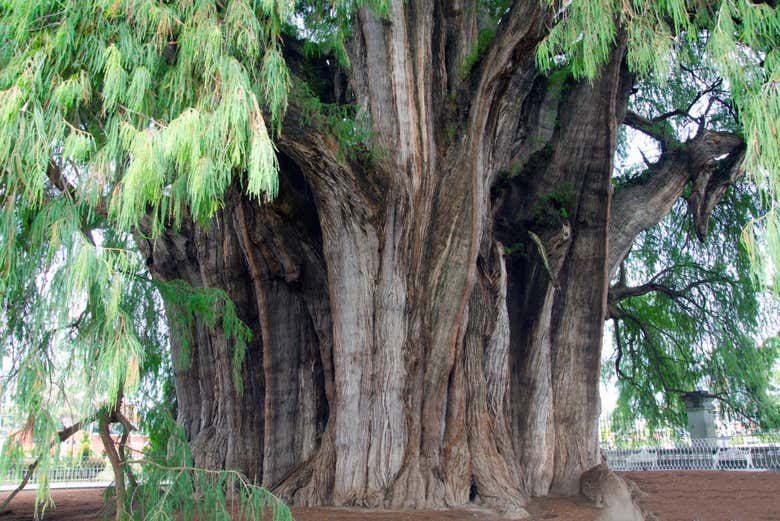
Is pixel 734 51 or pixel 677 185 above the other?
pixel 677 185

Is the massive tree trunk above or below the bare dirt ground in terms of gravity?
above

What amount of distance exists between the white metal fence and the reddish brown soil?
6.62 feet

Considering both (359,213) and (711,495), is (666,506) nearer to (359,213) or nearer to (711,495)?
(711,495)

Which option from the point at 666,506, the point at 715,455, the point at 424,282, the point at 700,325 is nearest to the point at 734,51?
the point at 424,282

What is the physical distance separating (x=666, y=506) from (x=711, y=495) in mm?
704

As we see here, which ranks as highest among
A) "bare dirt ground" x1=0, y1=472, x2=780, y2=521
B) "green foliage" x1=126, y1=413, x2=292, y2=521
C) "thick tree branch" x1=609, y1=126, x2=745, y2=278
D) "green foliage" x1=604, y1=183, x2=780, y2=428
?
"thick tree branch" x1=609, y1=126, x2=745, y2=278

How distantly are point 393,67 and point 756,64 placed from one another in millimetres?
2687

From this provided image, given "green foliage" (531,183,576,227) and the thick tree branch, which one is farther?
the thick tree branch

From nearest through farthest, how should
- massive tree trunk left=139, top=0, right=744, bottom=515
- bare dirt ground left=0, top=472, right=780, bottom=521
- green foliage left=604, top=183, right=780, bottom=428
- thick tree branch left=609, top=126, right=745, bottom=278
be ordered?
1. bare dirt ground left=0, top=472, right=780, bottom=521
2. massive tree trunk left=139, top=0, right=744, bottom=515
3. thick tree branch left=609, top=126, right=745, bottom=278
4. green foliage left=604, top=183, right=780, bottom=428

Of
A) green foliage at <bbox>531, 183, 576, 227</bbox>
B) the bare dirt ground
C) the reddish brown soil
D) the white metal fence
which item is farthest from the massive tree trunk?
the white metal fence

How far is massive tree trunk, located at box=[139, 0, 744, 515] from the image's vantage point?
5.38m

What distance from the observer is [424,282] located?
5621mm

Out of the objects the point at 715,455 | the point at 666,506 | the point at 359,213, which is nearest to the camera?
the point at 359,213

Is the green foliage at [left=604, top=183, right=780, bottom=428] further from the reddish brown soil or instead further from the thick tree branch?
the reddish brown soil
